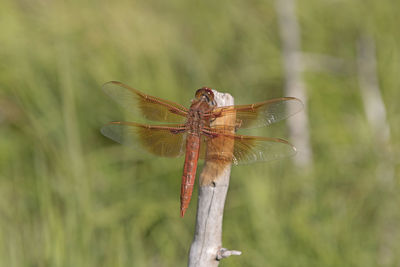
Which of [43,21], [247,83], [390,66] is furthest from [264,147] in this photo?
[43,21]

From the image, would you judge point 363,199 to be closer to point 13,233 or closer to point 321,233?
point 321,233

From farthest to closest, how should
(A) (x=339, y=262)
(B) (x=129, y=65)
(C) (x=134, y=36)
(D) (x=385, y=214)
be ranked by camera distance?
(C) (x=134, y=36) < (B) (x=129, y=65) < (D) (x=385, y=214) < (A) (x=339, y=262)

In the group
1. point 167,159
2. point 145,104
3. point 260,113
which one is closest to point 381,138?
point 167,159

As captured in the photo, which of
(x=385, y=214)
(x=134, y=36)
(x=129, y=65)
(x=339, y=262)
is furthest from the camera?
(x=134, y=36)

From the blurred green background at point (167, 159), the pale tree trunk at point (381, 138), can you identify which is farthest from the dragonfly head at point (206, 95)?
the pale tree trunk at point (381, 138)

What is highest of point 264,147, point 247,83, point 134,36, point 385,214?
point 134,36

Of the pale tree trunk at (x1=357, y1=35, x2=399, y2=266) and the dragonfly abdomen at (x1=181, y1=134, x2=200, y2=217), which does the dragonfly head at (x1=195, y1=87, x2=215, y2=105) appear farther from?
the pale tree trunk at (x1=357, y1=35, x2=399, y2=266)
